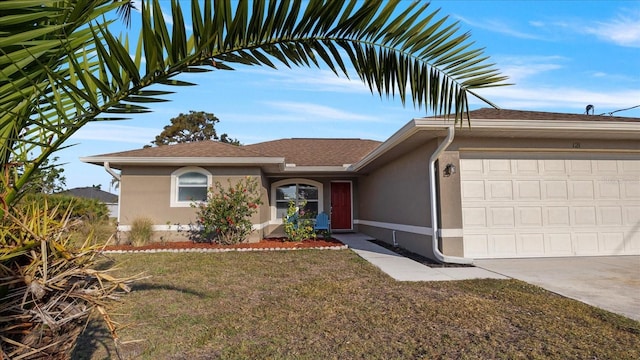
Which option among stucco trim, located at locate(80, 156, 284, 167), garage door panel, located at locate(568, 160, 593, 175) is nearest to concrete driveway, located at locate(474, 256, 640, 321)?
garage door panel, located at locate(568, 160, 593, 175)

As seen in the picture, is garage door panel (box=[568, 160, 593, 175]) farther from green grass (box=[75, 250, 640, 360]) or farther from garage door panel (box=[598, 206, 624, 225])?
green grass (box=[75, 250, 640, 360])

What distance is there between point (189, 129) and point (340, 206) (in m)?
26.9

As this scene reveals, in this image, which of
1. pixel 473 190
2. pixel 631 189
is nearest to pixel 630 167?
pixel 631 189

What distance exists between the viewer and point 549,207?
784cm

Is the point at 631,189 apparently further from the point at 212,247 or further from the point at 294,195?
the point at 212,247

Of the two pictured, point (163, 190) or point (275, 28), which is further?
point (163, 190)

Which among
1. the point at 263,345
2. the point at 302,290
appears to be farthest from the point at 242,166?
the point at 263,345

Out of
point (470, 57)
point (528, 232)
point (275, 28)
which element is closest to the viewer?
point (275, 28)

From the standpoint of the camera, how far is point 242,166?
10.8 meters

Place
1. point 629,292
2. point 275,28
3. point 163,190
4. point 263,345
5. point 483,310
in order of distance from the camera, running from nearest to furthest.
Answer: point 275,28 < point 263,345 < point 483,310 < point 629,292 < point 163,190

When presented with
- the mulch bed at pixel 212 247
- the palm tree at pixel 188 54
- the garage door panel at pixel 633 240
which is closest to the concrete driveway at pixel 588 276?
the garage door panel at pixel 633 240

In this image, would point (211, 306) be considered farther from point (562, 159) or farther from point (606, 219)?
point (606, 219)

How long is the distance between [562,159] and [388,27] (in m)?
8.14

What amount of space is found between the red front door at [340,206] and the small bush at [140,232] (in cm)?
730
